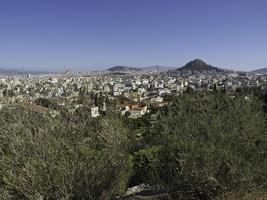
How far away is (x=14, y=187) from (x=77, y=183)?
0.86 metres

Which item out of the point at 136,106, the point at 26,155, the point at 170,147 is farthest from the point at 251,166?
the point at 136,106

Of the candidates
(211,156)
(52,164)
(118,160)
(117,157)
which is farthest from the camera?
(117,157)

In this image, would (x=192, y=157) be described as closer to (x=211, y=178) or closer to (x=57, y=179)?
(x=211, y=178)

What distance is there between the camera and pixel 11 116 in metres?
7.54

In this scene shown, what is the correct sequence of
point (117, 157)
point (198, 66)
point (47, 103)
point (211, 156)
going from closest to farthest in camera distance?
point (211, 156) → point (117, 157) → point (47, 103) → point (198, 66)

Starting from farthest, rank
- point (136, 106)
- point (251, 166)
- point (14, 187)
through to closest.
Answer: point (136, 106), point (251, 166), point (14, 187)

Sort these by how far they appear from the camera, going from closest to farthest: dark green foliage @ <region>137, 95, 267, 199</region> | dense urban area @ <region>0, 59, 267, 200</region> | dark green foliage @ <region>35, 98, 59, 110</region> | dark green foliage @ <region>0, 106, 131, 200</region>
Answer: dark green foliage @ <region>0, 106, 131, 200</region> < dense urban area @ <region>0, 59, 267, 200</region> < dark green foliage @ <region>137, 95, 267, 199</region> < dark green foliage @ <region>35, 98, 59, 110</region>

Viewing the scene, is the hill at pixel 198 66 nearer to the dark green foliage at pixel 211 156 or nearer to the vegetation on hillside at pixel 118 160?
the dark green foliage at pixel 211 156

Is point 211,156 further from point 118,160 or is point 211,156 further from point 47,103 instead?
point 47,103

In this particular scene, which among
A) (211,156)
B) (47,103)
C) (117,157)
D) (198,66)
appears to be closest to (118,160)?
(117,157)

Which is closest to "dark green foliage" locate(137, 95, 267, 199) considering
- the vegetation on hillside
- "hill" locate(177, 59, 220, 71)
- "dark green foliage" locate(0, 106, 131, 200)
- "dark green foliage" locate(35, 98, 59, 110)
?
the vegetation on hillside

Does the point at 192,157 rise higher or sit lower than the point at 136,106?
higher

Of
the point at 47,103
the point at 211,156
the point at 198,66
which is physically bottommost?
the point at 198,66

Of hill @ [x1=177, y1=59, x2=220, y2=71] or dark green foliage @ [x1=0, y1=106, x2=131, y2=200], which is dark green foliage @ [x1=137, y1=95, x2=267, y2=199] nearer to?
dark green foliage @ [x1=0, y1=106, x2=131, y2=200]
